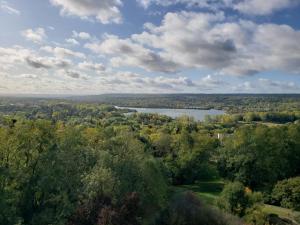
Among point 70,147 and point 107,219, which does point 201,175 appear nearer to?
point 70,147

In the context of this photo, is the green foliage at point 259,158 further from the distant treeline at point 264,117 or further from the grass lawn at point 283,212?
the distant treeline at point 264,117

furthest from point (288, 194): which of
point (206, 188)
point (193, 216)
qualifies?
point (193, 216)

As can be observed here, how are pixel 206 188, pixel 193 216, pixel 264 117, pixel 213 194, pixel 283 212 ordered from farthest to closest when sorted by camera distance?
pixel 264 117 → pixel 206 188 → pixel 213 194 → pixel 283 212 → pixel 193 216

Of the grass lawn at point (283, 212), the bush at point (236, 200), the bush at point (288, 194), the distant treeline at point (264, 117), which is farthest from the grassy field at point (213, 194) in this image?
the distant treeline at point (264, 117)

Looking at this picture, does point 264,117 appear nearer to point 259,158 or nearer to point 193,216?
point 259,158

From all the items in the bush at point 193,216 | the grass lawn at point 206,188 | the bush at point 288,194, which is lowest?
the grass lawn at point 206,188
